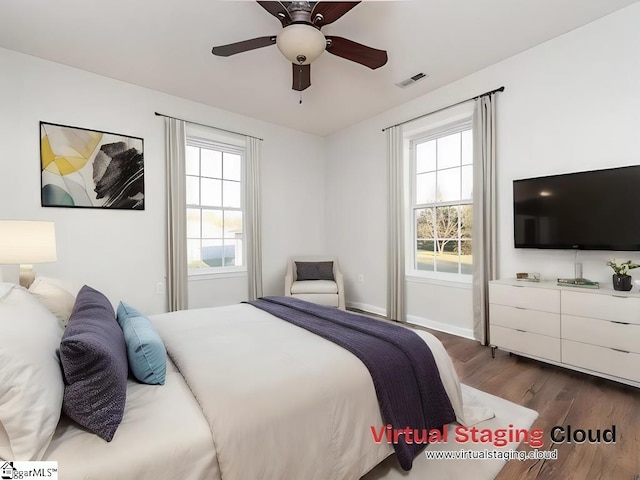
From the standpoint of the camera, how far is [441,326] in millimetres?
3734

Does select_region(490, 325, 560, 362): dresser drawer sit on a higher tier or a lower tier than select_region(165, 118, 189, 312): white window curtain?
lower

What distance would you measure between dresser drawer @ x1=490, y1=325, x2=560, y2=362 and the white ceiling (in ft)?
8.62

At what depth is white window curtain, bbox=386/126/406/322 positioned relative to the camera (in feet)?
13.3

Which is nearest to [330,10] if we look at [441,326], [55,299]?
[55,299]

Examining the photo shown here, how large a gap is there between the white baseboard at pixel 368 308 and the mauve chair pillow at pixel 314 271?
2.20 ft

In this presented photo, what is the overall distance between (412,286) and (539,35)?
2880 mm

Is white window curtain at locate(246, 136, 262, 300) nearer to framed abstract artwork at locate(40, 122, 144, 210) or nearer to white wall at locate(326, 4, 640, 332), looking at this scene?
framed abstract artwork at locate(40, 122, 144, 210)

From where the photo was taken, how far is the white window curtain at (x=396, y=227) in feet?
13.3

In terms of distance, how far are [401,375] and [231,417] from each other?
0.82 metres

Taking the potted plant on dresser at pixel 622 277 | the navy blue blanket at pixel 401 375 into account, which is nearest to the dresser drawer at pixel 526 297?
the potted plant on dresser at pixel 622 277

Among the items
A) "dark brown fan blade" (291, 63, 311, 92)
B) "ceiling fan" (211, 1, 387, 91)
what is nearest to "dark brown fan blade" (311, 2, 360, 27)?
"ceiling fan" (211, 1, 387, 91)

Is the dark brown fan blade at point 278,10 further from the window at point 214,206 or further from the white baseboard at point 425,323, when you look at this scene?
the white baseboard at point 425,323

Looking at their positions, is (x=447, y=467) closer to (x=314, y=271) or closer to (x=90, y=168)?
(x=314, y=271)

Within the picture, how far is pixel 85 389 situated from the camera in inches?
37.8
